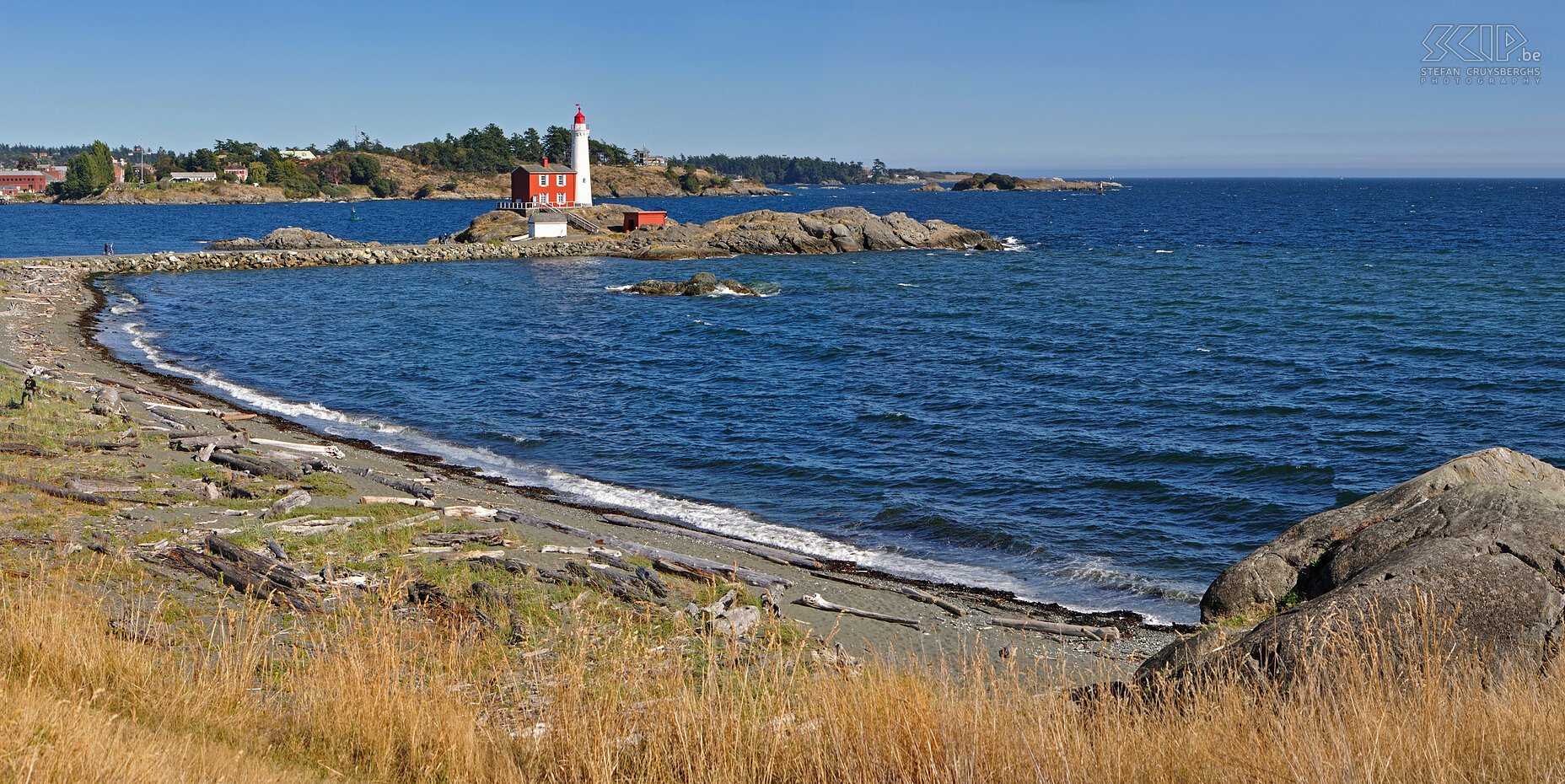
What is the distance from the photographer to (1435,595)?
27.6ft

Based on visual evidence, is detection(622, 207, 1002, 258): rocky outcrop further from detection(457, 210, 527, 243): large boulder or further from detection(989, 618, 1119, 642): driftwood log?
detection(989, 618, 1119, 642): driftwood log

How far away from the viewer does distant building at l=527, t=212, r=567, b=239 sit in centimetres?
8606

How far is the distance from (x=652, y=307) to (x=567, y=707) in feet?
160

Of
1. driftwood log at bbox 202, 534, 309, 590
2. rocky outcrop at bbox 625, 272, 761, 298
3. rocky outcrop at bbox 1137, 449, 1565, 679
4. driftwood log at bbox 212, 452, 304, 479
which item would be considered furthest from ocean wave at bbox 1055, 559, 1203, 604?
rocky outcrop at bbox 625, 272, 761, 298

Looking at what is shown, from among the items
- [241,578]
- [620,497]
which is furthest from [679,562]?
[620,497]

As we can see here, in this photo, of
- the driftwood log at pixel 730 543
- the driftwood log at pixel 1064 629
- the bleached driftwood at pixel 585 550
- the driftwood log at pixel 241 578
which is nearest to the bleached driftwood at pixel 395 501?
the driftwood log at pixel 730 543

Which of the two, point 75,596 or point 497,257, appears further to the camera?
point 497,257

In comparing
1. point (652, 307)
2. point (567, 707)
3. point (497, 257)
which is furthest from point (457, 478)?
point (497, 257)

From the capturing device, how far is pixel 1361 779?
16.7ft

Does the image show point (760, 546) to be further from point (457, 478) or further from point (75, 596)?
point (75, 596)

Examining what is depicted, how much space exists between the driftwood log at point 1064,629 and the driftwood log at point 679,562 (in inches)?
123

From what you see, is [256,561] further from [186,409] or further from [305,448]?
[186,409]

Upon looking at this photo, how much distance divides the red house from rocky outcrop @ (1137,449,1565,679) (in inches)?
3526

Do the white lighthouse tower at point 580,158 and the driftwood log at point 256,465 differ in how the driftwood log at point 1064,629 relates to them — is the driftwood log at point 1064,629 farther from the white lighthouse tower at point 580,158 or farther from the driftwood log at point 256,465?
the white lighthouse tower at point 580,158
